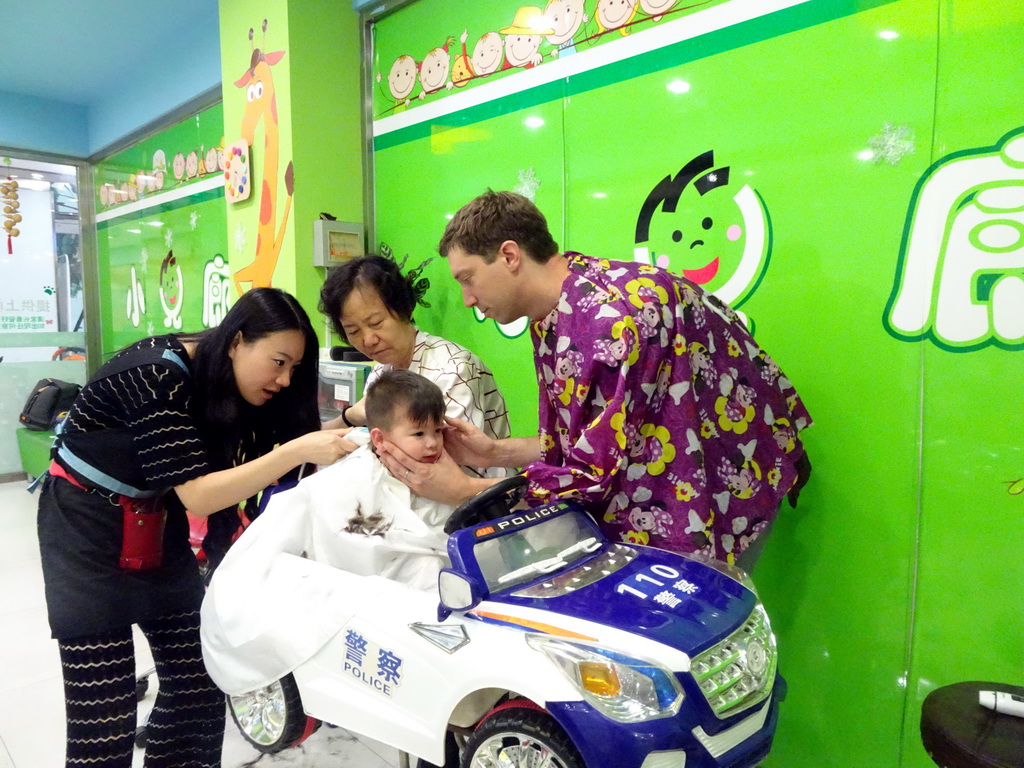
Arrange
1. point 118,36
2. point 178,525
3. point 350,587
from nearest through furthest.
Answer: point 350,587 < point 178,525 < point 118,36

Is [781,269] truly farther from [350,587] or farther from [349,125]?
[349,125]

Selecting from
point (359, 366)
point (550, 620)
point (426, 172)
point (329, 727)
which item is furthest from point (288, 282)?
point (550, 620)

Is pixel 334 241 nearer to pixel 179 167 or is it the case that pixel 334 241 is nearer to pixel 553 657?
pixel 179 167

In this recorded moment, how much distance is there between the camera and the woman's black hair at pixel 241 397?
164 cm

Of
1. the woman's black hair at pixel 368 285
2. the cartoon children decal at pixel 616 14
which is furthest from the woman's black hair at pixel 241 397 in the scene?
the cartoon children decal at pixel 616 14

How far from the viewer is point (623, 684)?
3.31ft

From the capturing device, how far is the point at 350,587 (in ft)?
4.35

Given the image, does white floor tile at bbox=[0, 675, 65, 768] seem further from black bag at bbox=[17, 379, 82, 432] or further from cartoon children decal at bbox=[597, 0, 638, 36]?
black bag at bbox=[17, 379, 82, 432]

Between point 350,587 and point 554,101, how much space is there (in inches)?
80.7

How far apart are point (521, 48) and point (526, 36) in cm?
5

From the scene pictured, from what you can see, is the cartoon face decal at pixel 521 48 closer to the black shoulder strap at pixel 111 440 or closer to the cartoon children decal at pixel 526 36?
the cartoon children decal at pixel 526 36

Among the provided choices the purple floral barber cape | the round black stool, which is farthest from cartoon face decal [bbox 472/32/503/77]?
the round black stool

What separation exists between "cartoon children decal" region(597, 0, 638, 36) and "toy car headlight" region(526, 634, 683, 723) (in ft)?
7.00

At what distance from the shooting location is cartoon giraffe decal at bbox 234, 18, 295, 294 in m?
3.40
